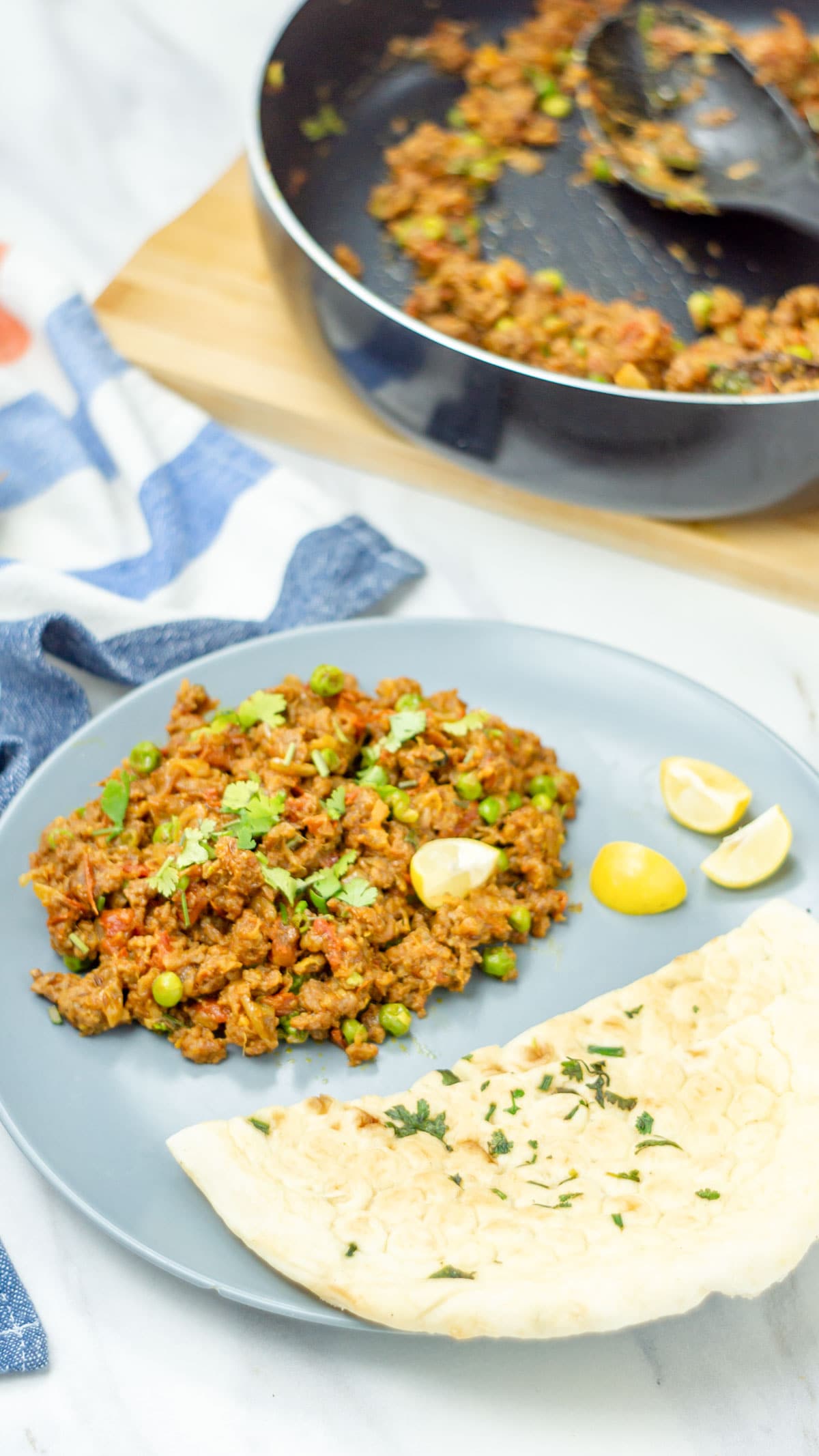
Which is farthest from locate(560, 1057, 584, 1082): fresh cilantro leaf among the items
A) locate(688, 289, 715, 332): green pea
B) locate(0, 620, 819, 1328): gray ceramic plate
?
locate(688, 289, 715, 332): green pea

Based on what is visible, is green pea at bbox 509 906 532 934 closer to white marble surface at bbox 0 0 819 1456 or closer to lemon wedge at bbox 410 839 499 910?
lemon wedge at bbox 410 839 499 910

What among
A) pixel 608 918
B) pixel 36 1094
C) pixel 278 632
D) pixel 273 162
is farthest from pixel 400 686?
pixel 273 162

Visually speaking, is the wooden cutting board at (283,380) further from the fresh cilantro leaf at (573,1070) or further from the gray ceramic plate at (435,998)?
the fresh cilantro leaf at (573,1070)

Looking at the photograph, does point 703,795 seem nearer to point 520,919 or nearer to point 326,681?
point 520,919

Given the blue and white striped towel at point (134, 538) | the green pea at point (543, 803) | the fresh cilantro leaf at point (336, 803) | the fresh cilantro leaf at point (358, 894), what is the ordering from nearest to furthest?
the fresh cilantro leaf at point (358, 894)
the fresh cilantro leaf at point (336, 803)
the green pea at point (543, 803)
the blue and white striped towel at point (134, 538)

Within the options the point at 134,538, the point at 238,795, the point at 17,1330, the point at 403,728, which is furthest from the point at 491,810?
the point at 134,538

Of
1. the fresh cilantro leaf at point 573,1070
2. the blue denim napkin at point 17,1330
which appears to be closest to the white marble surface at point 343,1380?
the blue denim napkin at point 17,1330
